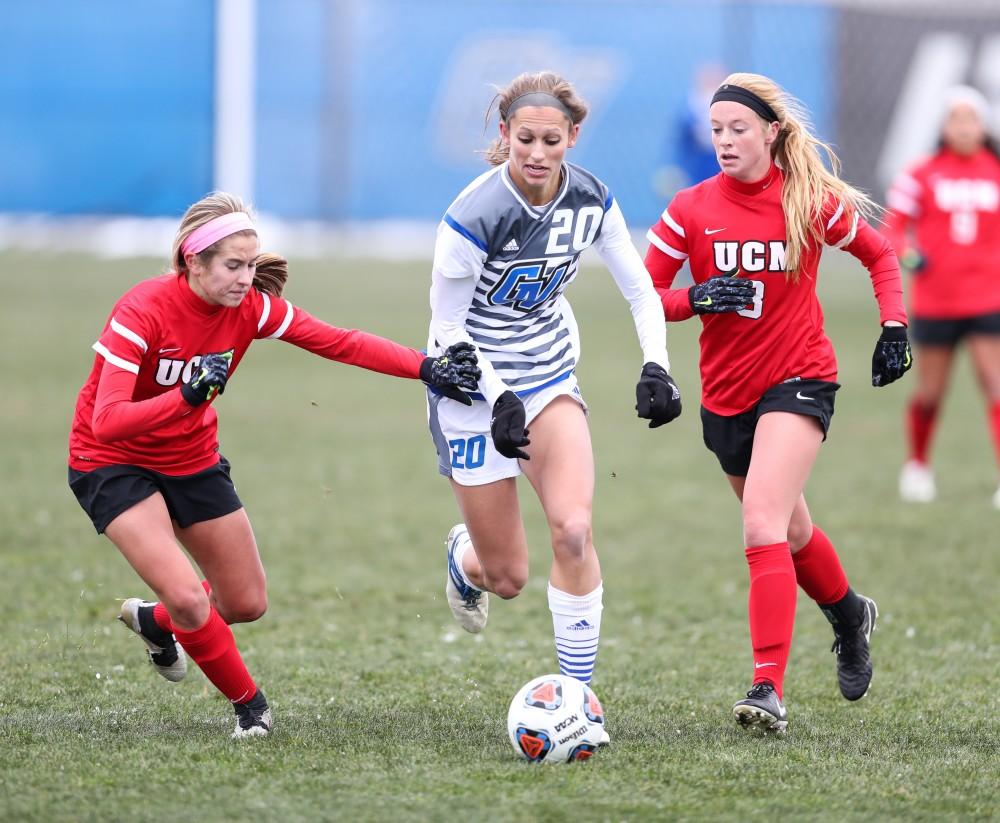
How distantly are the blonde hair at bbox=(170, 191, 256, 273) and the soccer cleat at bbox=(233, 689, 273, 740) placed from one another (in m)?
1.44

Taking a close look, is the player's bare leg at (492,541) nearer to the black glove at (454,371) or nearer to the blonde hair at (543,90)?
the black glove at (454,371)

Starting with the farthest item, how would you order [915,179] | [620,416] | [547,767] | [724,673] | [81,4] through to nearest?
[81,4] → [620,416] → [915,179] → [724,673] → [547,767]

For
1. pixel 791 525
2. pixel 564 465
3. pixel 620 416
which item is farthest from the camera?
pixel 620 416

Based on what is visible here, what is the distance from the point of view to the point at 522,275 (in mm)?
5227

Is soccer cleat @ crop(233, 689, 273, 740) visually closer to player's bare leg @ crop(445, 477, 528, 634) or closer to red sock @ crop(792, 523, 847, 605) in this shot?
player's bare leg @ crop(445, 477, 528, 634)

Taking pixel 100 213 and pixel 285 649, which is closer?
pixel 285 649

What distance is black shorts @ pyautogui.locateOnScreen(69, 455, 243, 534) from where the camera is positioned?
16.4 feet

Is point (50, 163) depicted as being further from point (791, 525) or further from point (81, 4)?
point (791, 525)

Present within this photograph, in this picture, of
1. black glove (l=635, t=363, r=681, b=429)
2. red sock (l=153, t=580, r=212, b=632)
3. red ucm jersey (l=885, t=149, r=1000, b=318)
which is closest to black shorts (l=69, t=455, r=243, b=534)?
red sock (l=153, t=580, r=212, b=632)

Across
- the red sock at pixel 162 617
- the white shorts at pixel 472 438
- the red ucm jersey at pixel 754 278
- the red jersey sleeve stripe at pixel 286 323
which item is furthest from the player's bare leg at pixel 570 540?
the red sock at pixel 162 617

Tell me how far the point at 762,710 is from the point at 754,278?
58.2 inches

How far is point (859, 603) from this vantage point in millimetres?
5809

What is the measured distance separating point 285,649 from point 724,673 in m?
1.86

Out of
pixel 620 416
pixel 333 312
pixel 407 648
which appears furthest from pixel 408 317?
pixel 407 648
